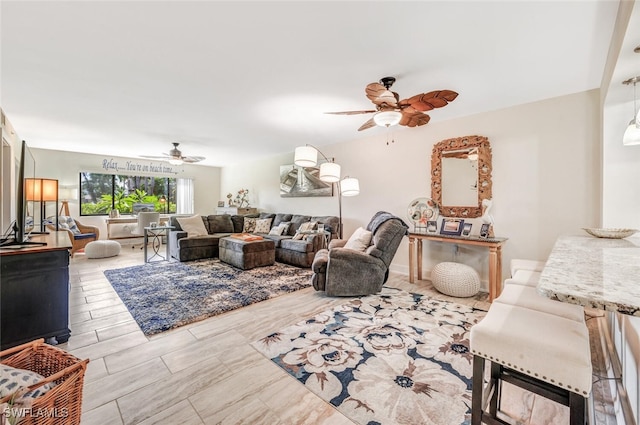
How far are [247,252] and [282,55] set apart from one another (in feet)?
10.4

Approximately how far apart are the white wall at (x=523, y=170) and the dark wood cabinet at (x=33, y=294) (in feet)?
13.7

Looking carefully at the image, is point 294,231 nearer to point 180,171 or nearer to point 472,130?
point 472,130

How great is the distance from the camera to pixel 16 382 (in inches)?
39.2

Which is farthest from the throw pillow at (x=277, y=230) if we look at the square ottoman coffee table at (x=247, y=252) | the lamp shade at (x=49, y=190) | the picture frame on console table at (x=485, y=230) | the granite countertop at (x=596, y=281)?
the granite countertop at (x=596, y=281)

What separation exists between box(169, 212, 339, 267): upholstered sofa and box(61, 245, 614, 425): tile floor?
1962 millimetres

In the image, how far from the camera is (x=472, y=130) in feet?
12.3

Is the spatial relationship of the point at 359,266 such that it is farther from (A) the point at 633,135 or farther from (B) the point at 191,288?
(A) the point at 633,135

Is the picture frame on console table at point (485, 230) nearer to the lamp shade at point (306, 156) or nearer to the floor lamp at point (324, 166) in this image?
the floor lamp at point (324, 166)

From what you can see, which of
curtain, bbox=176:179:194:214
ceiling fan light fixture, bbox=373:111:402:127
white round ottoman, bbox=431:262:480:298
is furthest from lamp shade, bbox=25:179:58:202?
white round ottoman, bbox=431:262:480:298

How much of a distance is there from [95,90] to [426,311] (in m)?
4.46

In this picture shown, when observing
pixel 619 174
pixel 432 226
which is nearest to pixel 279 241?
pixel 432 226

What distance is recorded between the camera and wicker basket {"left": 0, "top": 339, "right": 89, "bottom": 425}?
35.1 inches

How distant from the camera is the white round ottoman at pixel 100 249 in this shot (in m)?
5.43

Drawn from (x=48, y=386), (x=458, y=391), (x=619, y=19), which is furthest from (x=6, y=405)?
(x=619, y=19)
